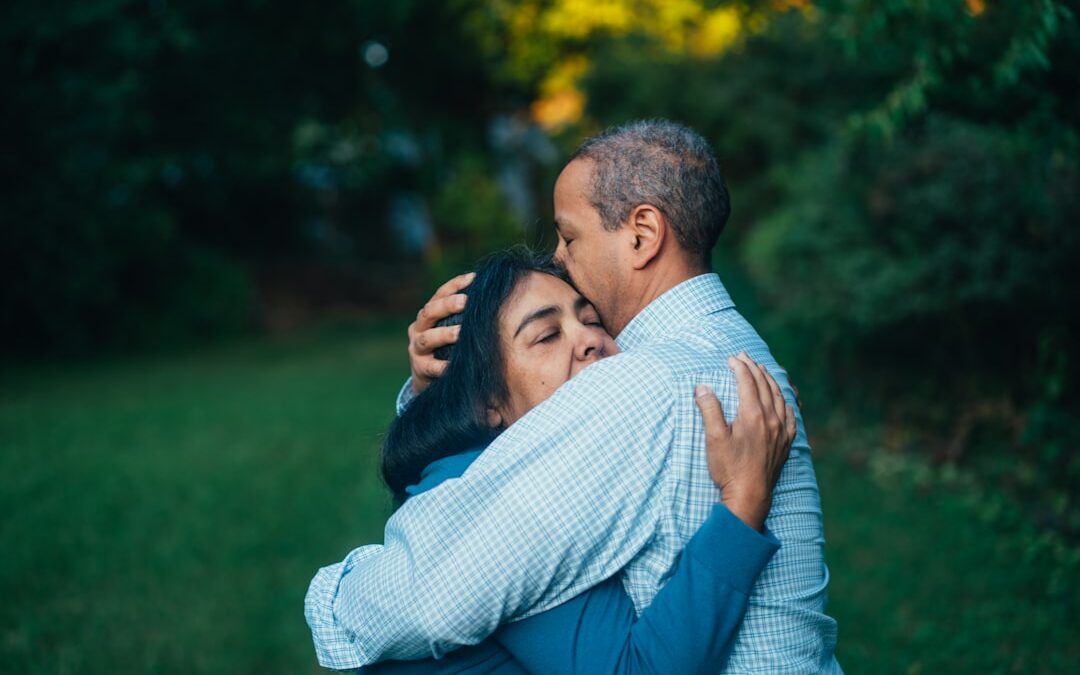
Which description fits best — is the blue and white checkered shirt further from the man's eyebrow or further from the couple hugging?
the man's eyebrow

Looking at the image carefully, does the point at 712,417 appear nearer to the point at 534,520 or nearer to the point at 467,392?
the point at 534,520

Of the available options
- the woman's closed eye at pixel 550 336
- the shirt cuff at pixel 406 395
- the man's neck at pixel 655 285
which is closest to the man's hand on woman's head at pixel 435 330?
the shirt cuff at pixel 406 395

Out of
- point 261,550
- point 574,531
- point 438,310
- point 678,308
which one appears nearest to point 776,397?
point 678,308

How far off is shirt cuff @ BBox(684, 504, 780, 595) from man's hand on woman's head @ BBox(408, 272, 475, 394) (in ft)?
3.08

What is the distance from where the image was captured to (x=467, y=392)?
249 centimetres

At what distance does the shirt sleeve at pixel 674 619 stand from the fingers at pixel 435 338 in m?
0.86

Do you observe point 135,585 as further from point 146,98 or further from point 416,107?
point 416,107

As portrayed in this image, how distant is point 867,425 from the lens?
27.8 ft

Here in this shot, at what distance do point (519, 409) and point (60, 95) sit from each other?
50.5 ft

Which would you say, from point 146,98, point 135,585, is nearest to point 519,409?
point 135,585

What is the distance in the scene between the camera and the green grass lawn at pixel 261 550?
498 cm

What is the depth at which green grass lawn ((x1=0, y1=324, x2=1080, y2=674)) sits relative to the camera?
16.3 ft

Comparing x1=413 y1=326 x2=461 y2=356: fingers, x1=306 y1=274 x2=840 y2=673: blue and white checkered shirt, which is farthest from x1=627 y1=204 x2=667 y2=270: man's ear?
x1=413 y1=326 x2=461 y2=356: fingers

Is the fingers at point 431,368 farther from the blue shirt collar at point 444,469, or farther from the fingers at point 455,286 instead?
the blue shirt collar at point 444,469
